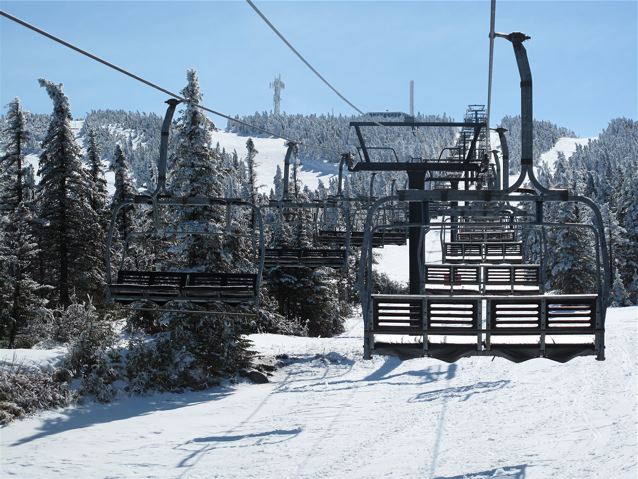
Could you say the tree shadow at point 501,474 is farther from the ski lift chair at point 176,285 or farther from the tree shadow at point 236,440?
the ski lift chair at point 176,285

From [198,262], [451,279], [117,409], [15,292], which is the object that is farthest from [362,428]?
[15,292]

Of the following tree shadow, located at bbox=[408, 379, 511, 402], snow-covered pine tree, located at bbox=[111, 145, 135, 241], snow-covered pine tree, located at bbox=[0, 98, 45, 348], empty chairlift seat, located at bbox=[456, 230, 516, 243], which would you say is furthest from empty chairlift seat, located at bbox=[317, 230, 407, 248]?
snow-covered pine tree, located at bbox=[111, 145, 135, 241]

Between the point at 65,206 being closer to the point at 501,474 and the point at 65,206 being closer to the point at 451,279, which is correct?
the point at 451,279

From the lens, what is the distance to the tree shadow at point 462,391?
20.3m

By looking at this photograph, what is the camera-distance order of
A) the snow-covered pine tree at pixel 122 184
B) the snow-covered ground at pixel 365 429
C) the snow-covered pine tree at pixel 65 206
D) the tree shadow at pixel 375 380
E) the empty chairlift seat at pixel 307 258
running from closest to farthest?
the snow-covered ground at pixel 365 429 → the empty chairlift seat at pixel 307 258 → the tree shadow at pixel 375 380 → the snow-covered pine tree at pixel 65 206 → the snow-covered pine tree at pixel 122 184

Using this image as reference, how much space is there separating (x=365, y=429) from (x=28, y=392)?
8.90 metres

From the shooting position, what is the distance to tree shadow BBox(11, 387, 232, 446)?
16.9 metres

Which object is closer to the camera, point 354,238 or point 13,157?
point 354,238

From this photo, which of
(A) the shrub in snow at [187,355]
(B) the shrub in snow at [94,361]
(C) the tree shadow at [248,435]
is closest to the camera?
(C) the tree shadow at [248,435]

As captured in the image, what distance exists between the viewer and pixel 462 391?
20906mm

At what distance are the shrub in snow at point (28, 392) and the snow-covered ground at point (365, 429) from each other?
412 mm

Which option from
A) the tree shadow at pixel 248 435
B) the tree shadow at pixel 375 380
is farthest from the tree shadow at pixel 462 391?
the tree shadow at pixel 248 435

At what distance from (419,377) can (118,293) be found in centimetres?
1390

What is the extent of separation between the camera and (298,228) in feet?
133
